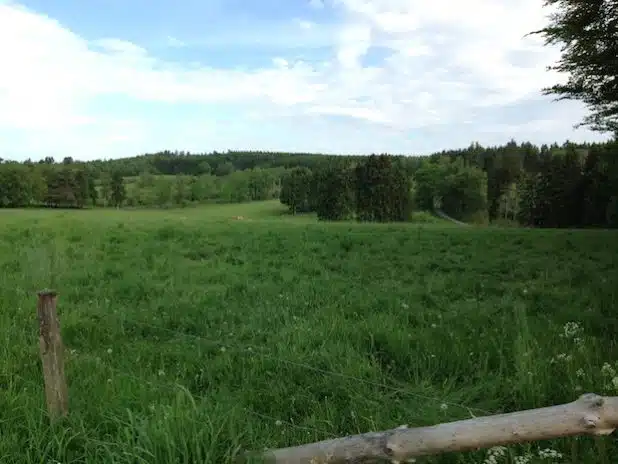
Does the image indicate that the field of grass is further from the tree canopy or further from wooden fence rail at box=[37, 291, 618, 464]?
the tree canopy

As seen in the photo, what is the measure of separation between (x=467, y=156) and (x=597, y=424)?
141m

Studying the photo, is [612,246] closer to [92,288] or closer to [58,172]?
[92,288]

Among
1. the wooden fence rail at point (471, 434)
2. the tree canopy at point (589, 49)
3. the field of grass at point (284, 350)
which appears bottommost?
the field of grass at point (284, 350)

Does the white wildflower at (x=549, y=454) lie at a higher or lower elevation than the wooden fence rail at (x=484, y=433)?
lower

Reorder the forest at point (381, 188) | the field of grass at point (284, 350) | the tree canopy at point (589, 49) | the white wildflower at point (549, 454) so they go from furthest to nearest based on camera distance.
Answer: the forest at point (381, 188) < the tree canopy at point (589, 49) < the field of grass at point (284, 350) < the white wildflower at point (549, 454)

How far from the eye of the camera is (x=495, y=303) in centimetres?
897

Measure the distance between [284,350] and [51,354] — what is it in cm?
293

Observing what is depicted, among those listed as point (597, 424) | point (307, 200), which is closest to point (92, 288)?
point (597, 424)

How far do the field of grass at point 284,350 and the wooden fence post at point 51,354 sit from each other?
0.18 m

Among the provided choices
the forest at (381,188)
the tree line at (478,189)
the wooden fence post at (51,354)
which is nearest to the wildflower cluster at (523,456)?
the wooden fence post at (51,354)

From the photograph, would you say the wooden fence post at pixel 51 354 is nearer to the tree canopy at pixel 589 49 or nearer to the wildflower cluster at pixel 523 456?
the wildflower cluster at pixel 523 456

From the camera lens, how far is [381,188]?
85.3 metres

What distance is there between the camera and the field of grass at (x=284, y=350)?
12.2 feet

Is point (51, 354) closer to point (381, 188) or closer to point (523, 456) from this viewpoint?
point (523, 456)
